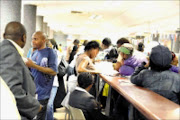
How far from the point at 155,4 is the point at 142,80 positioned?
606 cm

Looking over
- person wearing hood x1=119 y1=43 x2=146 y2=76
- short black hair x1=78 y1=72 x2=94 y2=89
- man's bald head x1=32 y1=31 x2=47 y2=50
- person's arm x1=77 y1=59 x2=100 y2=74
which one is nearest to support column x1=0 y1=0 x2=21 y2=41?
man's bald head x1=32 y1=31 x2=47 y2=50

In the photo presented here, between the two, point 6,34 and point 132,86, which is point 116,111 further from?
point 6,34

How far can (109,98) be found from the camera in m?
3.75

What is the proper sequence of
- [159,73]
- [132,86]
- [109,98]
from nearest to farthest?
[159,73] < [132,86] < [109,98]

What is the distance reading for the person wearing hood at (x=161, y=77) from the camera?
2.13m

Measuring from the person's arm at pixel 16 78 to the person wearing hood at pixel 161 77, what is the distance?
114 centimetres

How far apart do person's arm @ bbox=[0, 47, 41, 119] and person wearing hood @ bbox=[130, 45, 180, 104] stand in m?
1.14

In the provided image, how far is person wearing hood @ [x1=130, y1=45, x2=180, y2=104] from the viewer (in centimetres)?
213

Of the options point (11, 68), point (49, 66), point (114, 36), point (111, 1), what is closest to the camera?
point (11, 68)

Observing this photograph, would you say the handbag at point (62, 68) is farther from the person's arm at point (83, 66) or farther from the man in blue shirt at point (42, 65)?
the man in blue shirt at point (42, 65)

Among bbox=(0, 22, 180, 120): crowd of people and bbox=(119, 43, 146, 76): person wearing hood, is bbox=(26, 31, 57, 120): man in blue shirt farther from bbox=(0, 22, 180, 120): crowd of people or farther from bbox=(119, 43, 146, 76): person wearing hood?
bbox=(119, 43, 146, 76): person wearing hood

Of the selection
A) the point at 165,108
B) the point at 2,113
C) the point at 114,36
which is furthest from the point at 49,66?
the point at 114,36

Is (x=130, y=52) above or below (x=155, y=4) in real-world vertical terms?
below

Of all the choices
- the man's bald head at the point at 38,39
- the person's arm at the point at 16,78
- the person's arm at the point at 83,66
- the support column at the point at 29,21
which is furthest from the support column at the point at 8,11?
the person's arm at the point at 16,78
